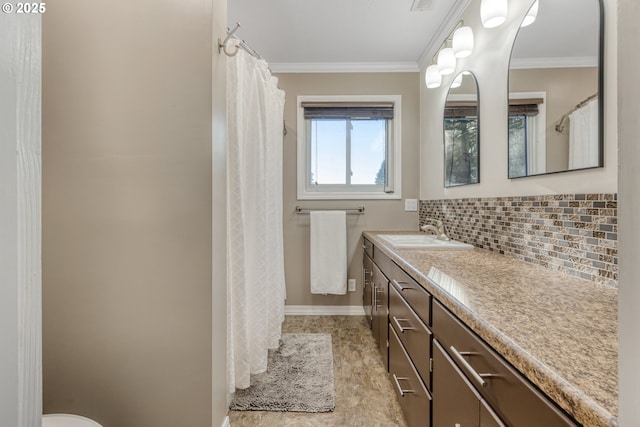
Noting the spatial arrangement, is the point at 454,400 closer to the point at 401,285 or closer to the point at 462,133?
Result: the point at 401,285

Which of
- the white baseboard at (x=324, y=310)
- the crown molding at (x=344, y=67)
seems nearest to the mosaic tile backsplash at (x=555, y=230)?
the white baseboard at (x=324, y=310)

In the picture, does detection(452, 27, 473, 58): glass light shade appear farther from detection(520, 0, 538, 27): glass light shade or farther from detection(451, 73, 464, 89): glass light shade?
detection(520, 0, 538, 27): glass light shade

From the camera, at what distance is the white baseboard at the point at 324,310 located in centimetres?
277

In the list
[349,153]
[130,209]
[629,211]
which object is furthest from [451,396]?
[349,153]

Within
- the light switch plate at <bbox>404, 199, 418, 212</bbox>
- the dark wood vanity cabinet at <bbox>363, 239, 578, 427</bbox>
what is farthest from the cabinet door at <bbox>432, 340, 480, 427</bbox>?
the light switch plate at <bbox>404, 199, 418, 212</bbox>

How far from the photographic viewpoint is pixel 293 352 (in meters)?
2.04

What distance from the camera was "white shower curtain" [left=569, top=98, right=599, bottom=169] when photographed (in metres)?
0.99

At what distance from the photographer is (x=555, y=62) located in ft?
3.82

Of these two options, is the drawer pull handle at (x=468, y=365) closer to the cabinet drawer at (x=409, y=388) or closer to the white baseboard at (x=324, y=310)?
the cabinet drawer at (x=409, y=388)

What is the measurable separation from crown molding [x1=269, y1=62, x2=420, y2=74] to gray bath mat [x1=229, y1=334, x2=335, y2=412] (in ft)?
8.04

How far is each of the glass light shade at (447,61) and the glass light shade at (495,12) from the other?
1.65 ft

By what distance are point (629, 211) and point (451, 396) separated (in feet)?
2.44

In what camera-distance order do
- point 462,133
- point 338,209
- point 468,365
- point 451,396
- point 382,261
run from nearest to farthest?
point 468,365
point 451,396
point 382,261
point 462,133
point 338,209

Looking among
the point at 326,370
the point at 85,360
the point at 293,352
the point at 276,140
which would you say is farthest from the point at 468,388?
the point at 276,140
